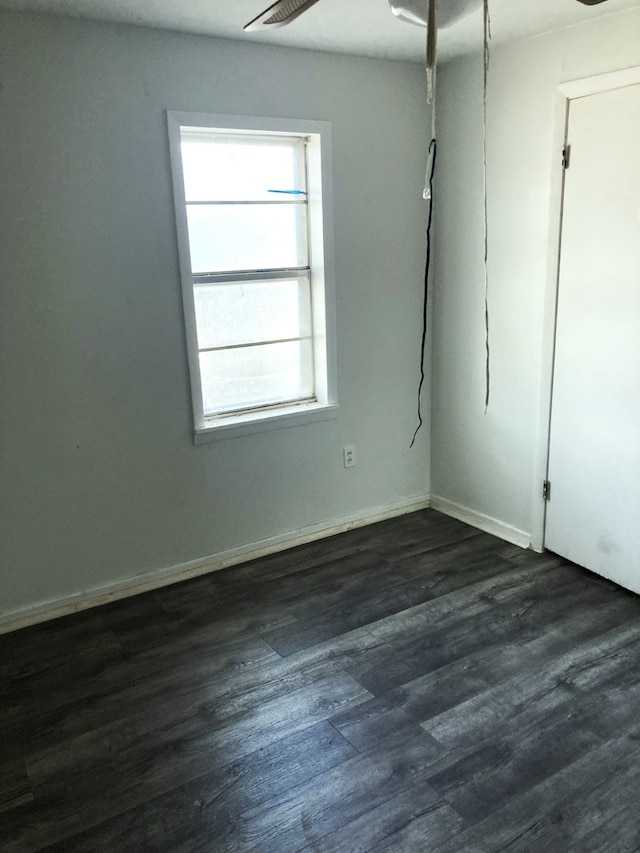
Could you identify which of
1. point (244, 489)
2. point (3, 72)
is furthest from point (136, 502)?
point (3, 72)

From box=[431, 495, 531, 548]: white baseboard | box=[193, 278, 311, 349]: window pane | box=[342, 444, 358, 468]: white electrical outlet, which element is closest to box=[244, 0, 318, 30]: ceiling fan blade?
box=[193, 278, 311, 349]: window pane

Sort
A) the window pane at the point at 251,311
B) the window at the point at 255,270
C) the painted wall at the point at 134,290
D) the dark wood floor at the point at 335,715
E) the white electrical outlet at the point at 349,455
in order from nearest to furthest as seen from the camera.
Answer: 1. the dark wood floor at the point at 335,715
2. the painted wall at the point at 134,290
3. the window at the point at 255,270
4. the window pane at the point at 251,311
5. the white electrical outlet at the point at 349,455

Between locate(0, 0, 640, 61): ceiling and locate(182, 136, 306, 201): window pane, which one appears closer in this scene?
locate(0, 0, 640, 61): ceiling

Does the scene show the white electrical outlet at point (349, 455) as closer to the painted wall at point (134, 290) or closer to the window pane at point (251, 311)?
the painted wall at point (134, 290)

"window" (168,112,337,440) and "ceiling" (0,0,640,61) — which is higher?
"ceiling" (0,0,640,61)

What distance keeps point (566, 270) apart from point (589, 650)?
1.57 metres

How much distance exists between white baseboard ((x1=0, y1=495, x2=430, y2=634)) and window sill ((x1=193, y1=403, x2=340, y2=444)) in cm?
58

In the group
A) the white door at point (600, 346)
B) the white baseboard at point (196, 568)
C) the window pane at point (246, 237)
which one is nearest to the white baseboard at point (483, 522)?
the white baseboard at point (196, 568)

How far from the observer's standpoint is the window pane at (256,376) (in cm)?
301

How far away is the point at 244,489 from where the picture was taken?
3.09m

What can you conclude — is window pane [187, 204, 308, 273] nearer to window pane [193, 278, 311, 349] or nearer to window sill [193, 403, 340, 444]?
window pane [193, 278, 311, 349]

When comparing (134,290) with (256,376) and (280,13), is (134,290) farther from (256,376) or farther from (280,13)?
(280,13)

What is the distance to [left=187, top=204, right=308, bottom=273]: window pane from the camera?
285 centimetres

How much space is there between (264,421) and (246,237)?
87 centimetres
